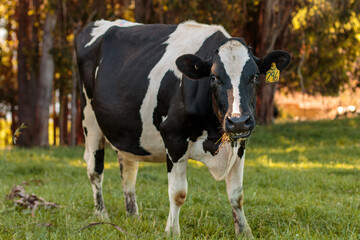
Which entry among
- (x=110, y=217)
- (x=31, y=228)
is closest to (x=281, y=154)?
(x=110, y=217)

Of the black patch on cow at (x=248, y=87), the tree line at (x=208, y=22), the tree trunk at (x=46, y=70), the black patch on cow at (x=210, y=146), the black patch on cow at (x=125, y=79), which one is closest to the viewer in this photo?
the black patch on cow at (x=248, y=87)

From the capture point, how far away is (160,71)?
15.6 feet

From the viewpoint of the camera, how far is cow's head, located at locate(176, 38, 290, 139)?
365 centimetres

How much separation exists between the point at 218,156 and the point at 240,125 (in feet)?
2.46

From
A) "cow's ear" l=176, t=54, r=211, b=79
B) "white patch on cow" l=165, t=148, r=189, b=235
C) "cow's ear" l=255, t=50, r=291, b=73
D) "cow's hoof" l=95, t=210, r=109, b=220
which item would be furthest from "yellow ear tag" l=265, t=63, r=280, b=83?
"cow's hoof" l=95, t=210, r=109, b=220

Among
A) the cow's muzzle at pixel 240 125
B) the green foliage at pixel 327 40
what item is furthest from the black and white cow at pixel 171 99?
the green foliage at pixel 327 40

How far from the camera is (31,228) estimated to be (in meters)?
4.62

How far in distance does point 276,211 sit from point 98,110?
2.24 meters

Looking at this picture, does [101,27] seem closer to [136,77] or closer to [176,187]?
[136,77]

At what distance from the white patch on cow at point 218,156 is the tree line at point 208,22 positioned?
8.70m

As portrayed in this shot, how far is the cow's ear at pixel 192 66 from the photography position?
404 centimetres

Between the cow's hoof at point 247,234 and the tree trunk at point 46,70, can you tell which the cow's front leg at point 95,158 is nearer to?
the cow's hoof at point 247,234

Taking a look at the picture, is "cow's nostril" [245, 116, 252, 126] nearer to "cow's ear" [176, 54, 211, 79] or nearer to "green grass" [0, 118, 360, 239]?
"cow's ear" [176, 54, 211, 79]

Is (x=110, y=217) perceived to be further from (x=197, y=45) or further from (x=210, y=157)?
(x=197, y=45)
